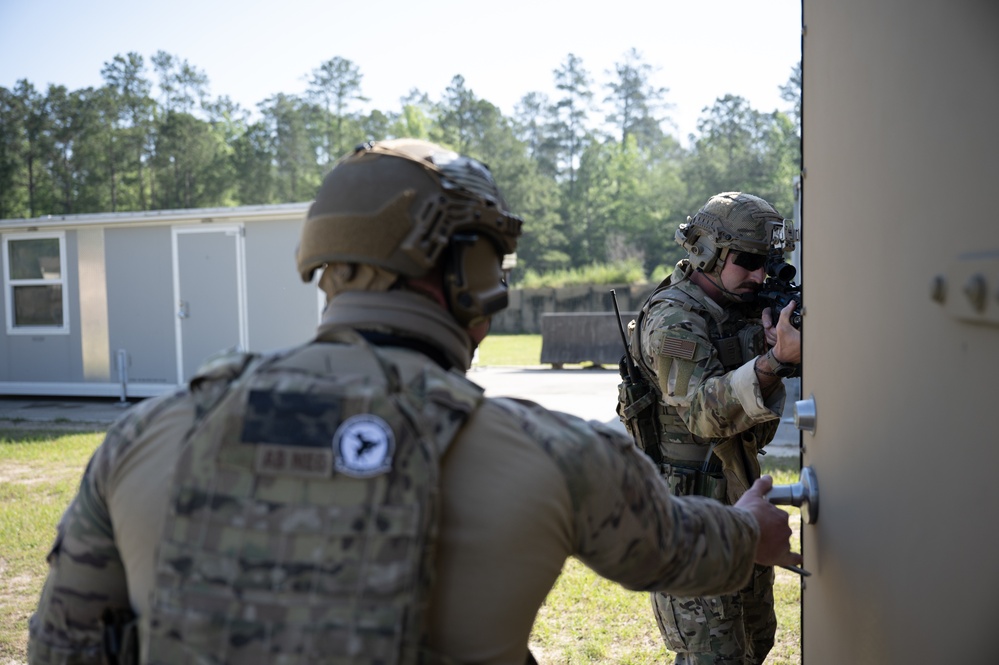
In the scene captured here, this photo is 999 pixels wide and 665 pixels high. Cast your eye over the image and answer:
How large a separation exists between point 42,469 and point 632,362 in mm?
6894

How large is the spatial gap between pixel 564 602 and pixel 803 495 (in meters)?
3.47

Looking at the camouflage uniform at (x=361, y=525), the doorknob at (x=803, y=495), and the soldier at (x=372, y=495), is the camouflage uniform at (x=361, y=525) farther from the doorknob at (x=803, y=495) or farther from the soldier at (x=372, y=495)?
the doorknob at (x=803, y=495)

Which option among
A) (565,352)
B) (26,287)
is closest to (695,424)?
(26,287)

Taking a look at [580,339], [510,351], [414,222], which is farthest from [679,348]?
[510,351]

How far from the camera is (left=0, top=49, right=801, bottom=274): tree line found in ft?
134

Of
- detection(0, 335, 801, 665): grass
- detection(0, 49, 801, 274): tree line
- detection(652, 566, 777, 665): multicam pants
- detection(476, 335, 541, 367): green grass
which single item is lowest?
detection(0, 335, 801, 665): grass

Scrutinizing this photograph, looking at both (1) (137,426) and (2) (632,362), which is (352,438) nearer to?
(1) (137,426)

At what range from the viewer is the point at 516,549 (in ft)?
4.50

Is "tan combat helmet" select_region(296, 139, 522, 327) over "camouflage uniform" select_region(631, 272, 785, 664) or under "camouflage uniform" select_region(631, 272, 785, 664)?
over

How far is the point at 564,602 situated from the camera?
16.8 feet

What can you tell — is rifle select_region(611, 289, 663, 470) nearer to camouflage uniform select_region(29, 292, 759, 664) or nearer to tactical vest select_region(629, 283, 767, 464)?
tactical vest select_region(629, 283, 767, 464)

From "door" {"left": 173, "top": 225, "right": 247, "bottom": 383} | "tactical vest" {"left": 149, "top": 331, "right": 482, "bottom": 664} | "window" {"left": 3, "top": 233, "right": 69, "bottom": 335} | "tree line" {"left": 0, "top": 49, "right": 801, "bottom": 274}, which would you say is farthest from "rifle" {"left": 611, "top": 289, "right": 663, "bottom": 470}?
"tree line" {"left": 0, "top": 49, "right": 801, "bottom": 274}

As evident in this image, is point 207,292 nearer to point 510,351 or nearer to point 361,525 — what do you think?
point 361,525

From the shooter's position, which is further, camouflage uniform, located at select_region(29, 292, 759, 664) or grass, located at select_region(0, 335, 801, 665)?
grass, located at select_region(0, 335, 801, 665)
